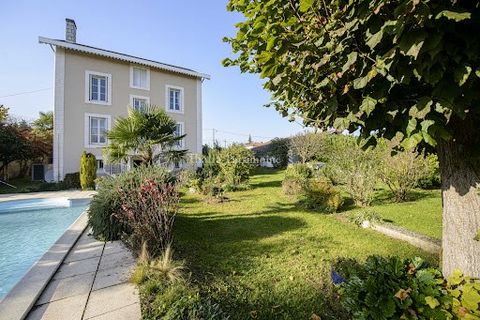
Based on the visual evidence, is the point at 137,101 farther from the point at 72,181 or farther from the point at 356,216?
the point at 356,216

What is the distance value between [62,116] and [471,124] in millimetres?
20667

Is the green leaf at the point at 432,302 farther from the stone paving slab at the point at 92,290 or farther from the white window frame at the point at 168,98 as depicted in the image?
the white window frame at the point at 168,98

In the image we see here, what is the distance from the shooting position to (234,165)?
14.4 m

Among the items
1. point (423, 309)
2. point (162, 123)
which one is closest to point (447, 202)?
point (423, 309)

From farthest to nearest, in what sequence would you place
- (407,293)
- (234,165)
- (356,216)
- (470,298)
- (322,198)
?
(234,165)
(322,198)
(356,216)
(407,293)
(470,298)

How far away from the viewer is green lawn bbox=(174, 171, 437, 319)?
127 inches

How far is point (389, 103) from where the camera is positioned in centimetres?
181

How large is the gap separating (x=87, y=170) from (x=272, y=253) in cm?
1510

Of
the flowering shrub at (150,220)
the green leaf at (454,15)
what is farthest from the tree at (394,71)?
the flowering shrub at (150,220)

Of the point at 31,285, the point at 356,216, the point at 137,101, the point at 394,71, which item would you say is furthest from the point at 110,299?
the point at 137,101

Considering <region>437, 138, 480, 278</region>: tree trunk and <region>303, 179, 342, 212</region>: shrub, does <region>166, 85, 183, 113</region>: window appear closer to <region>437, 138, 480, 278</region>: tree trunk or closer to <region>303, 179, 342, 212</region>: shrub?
<region>303, 179, 342, 212</region>: shrub

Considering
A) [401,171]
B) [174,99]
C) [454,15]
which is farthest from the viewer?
[174,99]

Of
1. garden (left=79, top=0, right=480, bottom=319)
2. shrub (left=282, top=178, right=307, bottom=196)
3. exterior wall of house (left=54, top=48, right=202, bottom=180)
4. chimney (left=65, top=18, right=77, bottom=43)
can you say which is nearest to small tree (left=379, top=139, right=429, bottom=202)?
garden (left=79, top=0, right=480, bottom=319)

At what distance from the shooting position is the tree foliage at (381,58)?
4.40 feet
